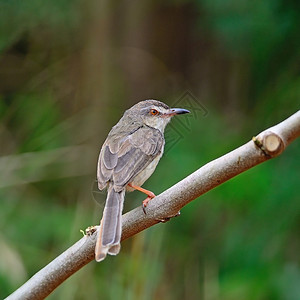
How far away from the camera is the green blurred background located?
16.7 ft

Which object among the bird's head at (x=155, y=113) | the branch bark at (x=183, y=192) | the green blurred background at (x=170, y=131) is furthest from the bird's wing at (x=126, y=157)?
the green blurred background at (x=170, y=131)

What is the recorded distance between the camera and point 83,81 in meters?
7.27

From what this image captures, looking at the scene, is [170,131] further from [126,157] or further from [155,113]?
[126,157]

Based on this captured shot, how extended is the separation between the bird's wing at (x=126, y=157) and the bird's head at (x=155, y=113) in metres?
0.33

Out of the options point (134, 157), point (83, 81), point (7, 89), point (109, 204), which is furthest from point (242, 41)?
point (109, 204)

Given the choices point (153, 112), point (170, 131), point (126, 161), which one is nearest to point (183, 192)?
point (126, 161)

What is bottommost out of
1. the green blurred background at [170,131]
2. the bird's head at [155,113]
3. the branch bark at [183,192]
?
the branch bark at [183,192]

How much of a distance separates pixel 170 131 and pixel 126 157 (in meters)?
1.03

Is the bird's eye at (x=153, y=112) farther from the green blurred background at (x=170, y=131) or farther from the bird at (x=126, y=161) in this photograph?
the green blurred background at (x=170, y=131)

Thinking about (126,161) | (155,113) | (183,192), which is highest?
(155,113)

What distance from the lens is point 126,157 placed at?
3.23 metres

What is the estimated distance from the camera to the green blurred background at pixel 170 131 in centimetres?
510

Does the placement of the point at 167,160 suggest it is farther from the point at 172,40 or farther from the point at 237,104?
the point at 172,40

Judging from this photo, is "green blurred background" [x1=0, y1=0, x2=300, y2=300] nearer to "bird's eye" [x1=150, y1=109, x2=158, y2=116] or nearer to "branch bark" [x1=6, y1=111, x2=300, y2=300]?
"bird's eye" [x1=150, y1=109, x2=158, y2=116]
